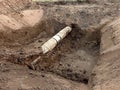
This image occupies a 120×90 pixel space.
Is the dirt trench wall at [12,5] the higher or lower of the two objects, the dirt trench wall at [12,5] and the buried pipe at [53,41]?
the higher

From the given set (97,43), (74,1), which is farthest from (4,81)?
(74,1)

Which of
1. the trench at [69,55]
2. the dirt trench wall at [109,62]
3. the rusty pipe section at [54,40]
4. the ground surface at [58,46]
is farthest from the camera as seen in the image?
the rusty pipe section at [54,40]

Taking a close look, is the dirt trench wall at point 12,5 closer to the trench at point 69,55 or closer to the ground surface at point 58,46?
the ground surface at point 58,46

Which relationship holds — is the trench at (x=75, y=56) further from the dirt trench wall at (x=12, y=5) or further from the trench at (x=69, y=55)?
the dirt trench wall at (x=12, y=5)

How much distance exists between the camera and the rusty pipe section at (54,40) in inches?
526

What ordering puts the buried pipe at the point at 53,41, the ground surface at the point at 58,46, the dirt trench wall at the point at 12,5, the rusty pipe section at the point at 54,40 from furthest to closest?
the dirt trench wall at the point at 12,5 → the rusty pipe section at the point at 54,40 → the buried pipe at the point at 53,41 → the ground surface at the point at 58,46

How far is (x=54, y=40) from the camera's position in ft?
46.6

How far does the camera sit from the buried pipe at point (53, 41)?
500 inches

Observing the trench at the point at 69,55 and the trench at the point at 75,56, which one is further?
the trench at the point at 75,56

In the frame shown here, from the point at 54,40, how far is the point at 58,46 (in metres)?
0.62

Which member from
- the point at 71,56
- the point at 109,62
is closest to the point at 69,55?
the point at 71,56

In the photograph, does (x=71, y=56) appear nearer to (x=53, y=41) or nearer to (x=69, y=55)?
(x=69, y=55)

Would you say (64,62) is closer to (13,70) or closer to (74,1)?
(13,70)

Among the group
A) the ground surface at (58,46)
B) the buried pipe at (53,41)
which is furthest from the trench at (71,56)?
the buried pipe at (53,41)
